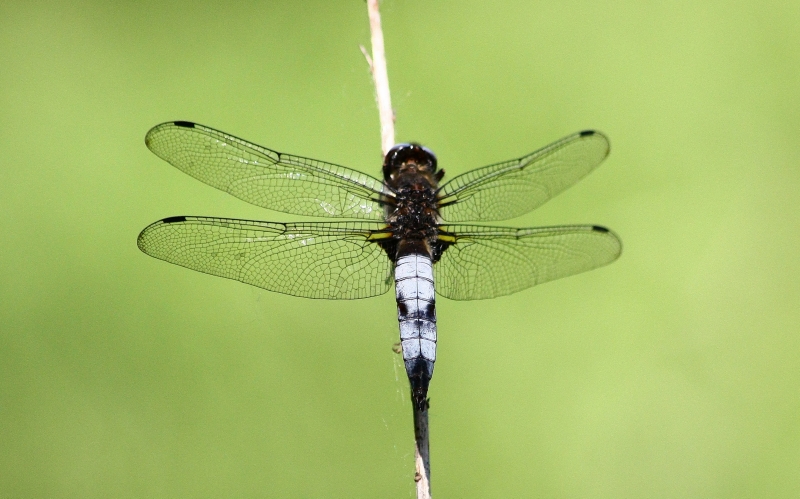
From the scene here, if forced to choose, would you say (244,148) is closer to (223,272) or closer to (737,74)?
(223,272)

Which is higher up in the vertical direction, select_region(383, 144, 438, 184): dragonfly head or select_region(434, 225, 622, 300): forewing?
select_region(383, 144, 438, 184): dragonfly head

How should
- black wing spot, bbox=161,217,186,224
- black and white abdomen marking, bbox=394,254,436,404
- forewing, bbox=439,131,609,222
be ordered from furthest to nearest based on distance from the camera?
forewing, bbox=439,131,609,222 < black wing spot, bbox=161,217,186,224 < black and white abdomen marking, bbox=394,254,436,404

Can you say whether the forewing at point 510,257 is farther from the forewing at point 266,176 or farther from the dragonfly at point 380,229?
the forewing at point 266,176

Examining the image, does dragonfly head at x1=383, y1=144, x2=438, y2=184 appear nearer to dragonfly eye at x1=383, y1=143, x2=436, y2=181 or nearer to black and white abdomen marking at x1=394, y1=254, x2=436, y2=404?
dragonfly eye at x1=383, y1=143, x2=436, y2=181

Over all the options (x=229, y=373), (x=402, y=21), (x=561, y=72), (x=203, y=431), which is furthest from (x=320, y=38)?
(x=203, y=431)

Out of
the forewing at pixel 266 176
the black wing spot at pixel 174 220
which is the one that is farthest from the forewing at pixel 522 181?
the black wing spot at pixel 174 220

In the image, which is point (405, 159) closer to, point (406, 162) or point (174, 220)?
point (406, 162)

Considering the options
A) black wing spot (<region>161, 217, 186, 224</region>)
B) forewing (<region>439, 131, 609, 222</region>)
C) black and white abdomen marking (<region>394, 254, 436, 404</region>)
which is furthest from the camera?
forewing (<region>439, 131, 609, 222</region>)

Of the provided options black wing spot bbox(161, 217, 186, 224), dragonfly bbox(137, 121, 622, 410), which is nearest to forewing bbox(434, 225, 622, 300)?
dragonfly bbox(137, 121, 622, 410)
